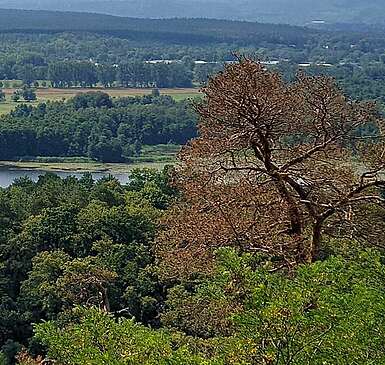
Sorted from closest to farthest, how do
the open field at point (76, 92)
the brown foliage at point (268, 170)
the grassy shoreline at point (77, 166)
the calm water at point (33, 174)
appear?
the brown foliage at point (268, 170)
the calm water at point (33, 174)
the grassy shoreline at point (77, 166)
the open field at point (76, 92)

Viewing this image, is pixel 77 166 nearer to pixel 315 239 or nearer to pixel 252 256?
pixel 315 239

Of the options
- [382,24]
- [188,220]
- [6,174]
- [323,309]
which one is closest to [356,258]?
[323,309]

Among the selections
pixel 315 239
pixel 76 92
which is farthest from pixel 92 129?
pixel 315 239

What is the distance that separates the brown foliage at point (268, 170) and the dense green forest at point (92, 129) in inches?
1538

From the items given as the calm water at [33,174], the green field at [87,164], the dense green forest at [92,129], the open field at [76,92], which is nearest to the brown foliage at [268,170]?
the calm water at [33,174]

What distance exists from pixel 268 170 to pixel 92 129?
44.1m

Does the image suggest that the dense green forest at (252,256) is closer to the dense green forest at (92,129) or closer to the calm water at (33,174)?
the calm water at (33,174)

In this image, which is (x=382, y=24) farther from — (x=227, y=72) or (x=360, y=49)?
(x=227, y=72)

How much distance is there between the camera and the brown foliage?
8516mm

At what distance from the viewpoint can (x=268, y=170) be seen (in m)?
8.80

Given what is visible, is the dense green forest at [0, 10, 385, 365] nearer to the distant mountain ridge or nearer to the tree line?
the tree line

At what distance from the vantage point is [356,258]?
297 inches

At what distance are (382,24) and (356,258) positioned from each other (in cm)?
19579

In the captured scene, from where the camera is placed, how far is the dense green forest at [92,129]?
161 feet
